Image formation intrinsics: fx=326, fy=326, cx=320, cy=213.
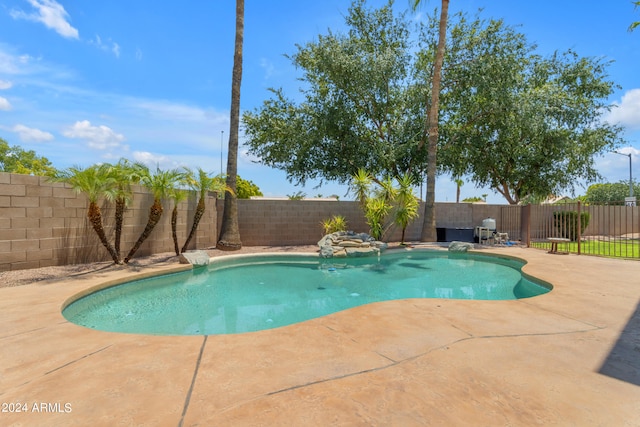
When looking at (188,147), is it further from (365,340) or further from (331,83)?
(365,340)

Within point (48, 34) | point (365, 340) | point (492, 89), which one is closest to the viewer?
point (365, 340)

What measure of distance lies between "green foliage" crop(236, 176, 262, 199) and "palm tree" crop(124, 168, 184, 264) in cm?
3118

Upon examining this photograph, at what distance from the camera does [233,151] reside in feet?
37.0

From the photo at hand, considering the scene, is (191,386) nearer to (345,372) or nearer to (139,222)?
(345,372)

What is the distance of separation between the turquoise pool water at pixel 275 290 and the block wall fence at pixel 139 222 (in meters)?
2.02

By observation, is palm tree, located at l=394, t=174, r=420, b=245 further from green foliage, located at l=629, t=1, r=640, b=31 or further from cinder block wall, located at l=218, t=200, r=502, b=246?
green foliage, located at l=629, t=1, r=640, b=31

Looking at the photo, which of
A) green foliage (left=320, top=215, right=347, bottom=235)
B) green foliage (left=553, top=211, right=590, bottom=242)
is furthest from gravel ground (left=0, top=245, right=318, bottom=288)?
green foliage (left=553, top=211, right=590, bottom=242)

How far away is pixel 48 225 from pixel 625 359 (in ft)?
30.7

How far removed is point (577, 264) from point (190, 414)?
30.5ft

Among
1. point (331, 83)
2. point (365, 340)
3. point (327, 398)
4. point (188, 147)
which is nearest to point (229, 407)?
point (327, 398)

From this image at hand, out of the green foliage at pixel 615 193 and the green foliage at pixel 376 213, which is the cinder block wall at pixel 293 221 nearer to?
the green foliage at pixel 376 213

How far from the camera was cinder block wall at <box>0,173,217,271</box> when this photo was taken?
6.30m

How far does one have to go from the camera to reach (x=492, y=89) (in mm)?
13648

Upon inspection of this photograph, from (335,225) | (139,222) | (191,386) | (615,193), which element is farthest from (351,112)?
(615,193)
